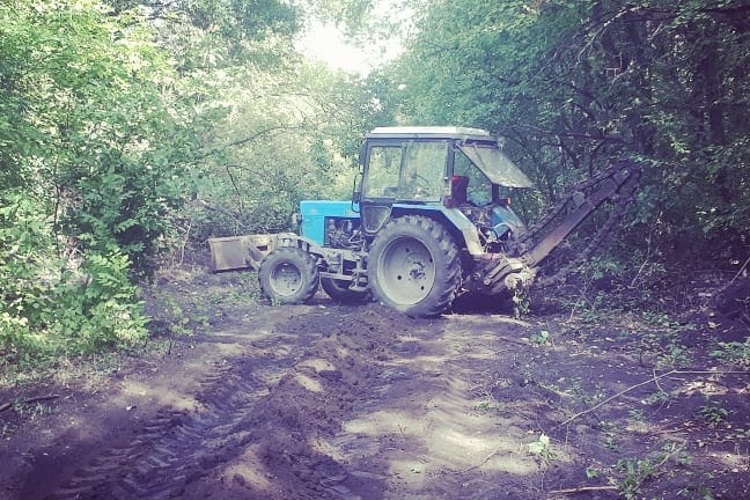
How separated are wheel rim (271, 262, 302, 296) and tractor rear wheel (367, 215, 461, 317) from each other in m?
1.35

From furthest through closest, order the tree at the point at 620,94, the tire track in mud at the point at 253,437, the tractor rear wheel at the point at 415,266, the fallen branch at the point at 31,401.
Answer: the tractor rear wheel at the point at 415,266 → the tree at the point at 620,94 → the fallen branch at the point at 31,401 → the tire track in mud at the point at 253,437

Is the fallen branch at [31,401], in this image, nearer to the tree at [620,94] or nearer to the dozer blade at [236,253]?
the dozer blade at [236,253]

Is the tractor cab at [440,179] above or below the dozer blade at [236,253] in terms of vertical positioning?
above

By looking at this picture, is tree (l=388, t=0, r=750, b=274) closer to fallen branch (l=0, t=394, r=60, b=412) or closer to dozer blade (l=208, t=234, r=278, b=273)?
dozer blade (l=208, t=234, r=278, b=273)

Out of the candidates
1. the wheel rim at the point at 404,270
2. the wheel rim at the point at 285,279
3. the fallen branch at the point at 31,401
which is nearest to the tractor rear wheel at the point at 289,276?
the wheel rim at the point at 285,279

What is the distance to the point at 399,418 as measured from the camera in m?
5.02

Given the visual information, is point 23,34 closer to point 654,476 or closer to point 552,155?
point 654,476

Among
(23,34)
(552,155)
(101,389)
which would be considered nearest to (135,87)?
(23,34)

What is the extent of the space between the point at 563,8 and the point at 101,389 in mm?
7060

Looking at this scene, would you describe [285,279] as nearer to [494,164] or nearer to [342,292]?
[342,292]

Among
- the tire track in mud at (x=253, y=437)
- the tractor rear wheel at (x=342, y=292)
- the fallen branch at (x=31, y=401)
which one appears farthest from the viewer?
the tractor rear wheel at (x=342, y=292)

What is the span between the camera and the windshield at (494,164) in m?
8.94

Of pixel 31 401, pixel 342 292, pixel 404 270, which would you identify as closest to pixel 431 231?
pixel 404 270

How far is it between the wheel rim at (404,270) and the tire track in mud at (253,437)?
2.12 metres
